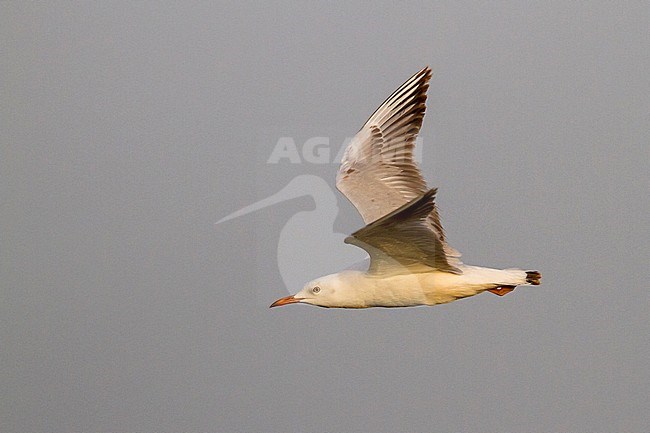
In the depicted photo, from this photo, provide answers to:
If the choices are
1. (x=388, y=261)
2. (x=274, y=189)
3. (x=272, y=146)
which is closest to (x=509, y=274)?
(x=388, y=261)

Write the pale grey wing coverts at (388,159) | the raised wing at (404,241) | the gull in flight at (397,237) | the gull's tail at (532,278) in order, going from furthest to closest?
the pale grey wing coverts at (388,159) → the gull's tail at (532,278) → the gull in flight at (397,237) → the raised wing at (404,241)

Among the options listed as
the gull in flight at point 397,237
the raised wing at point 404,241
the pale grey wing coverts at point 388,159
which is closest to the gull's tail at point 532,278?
the gull in flight at point 397,237

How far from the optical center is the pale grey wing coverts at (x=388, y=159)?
170 cm

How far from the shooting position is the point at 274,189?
92.7 inches

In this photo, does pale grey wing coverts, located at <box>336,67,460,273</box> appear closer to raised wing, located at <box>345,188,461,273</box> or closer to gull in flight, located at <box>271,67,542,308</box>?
gull in flight, located at <box>271,67,542,308</box>

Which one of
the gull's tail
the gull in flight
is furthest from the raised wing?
the gull's tail

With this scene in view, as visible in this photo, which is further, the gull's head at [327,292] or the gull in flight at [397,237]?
the gull's head at [327,292]

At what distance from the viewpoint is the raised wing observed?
133cm

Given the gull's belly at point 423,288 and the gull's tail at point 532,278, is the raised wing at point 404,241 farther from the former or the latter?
the gull's tail at point 532,278

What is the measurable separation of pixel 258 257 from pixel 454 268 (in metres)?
1.03

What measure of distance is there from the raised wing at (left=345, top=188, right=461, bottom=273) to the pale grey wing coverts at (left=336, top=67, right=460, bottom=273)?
0.18 meters

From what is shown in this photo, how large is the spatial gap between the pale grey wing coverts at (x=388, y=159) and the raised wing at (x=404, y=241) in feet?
0.58

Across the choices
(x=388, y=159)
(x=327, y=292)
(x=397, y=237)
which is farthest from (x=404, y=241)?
(x=388, y=159)

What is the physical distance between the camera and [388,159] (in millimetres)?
1730
